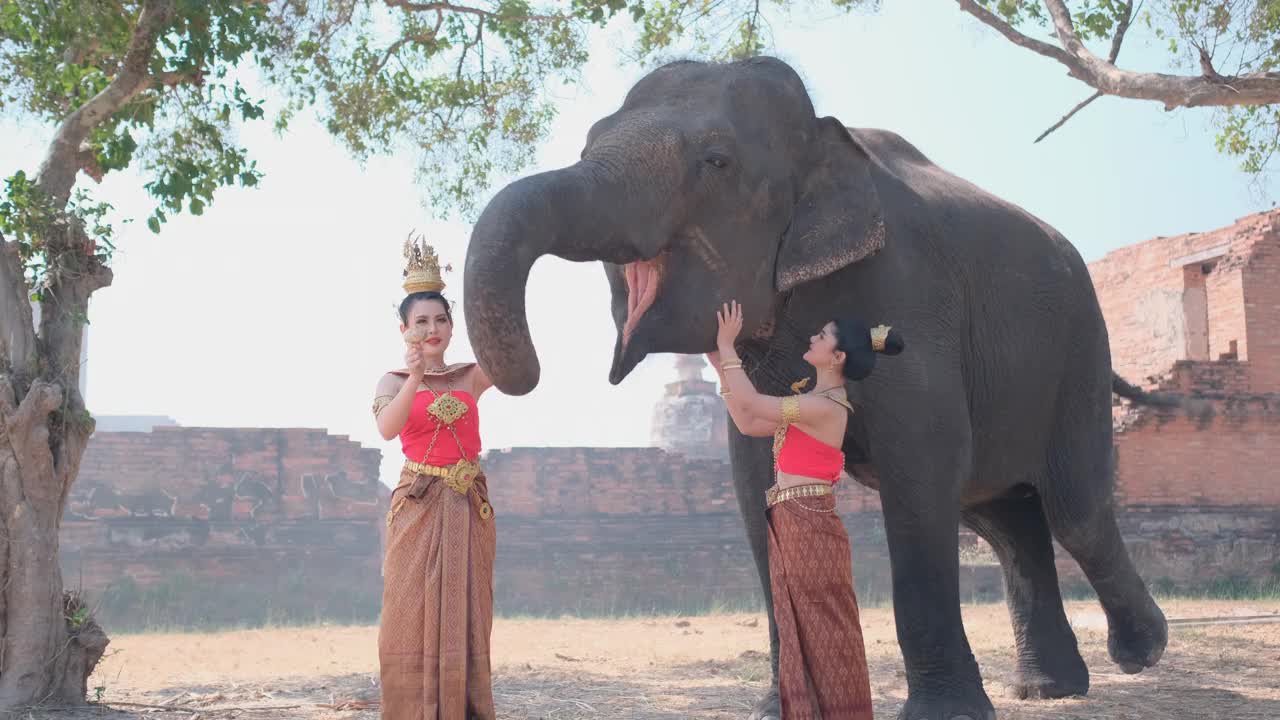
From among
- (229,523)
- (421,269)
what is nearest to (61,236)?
(421,269)

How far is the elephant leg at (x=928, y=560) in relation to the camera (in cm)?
395

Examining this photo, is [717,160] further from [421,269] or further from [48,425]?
[48,425]

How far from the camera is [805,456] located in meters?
3.57

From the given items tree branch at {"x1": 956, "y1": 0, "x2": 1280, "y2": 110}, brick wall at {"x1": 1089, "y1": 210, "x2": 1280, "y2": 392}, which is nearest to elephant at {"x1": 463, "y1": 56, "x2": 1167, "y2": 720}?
tree branch at {"x1": 956, "y1": 0, "x2": 1280, "y2": 110}

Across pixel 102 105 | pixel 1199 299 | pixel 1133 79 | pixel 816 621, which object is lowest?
pixel 816 621

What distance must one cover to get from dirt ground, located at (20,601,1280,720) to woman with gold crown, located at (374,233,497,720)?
1571 millimetres

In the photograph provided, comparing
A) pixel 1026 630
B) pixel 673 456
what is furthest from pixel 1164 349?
pixel 1026 630

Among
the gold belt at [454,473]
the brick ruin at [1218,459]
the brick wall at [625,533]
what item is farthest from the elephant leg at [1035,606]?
the brick ruin at [1218,459]

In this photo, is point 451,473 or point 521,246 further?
point 451,473

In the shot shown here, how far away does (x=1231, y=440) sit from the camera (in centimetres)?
1655

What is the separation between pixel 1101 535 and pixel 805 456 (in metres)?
2.11

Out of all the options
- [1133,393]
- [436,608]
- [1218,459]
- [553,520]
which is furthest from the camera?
[1218,459]

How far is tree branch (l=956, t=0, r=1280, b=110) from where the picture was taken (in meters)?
6.58

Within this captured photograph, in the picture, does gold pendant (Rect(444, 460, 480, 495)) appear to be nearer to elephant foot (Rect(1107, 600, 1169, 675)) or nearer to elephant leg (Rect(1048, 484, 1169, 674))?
elephant leg (Rect(1048, 484, 1169, 674))
